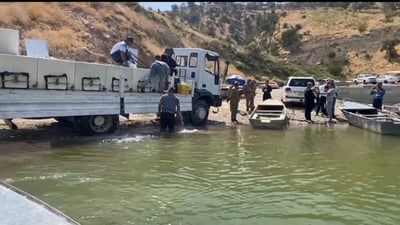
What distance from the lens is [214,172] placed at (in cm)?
977

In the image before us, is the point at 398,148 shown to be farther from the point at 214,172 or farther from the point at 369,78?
the point at 369,78

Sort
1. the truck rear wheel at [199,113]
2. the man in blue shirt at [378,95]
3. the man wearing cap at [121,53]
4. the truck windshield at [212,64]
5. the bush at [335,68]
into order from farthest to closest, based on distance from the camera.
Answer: the bush at [335,68] < the man in blue shirt at [378,95] < the truck windshield at [212,64] < the truck rear wheel at [199,113] < the man wearing cap at [121,53]

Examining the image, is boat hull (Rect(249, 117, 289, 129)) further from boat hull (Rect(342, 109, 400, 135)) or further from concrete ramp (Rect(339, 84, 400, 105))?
concrete ramp (Rect(339, 84, 400, 105))

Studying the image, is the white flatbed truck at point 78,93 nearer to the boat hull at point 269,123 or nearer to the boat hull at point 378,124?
the boat hull at point 269,123

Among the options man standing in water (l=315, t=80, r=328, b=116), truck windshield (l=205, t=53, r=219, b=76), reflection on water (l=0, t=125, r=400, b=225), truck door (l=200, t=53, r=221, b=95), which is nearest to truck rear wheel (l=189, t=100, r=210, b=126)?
truck door (l=200, t=53, r=221, b=95)

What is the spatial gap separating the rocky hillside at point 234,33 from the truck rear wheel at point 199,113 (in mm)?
4403

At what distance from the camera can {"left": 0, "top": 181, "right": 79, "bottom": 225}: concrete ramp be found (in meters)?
4.98

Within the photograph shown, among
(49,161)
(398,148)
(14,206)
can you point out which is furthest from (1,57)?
(398,148)

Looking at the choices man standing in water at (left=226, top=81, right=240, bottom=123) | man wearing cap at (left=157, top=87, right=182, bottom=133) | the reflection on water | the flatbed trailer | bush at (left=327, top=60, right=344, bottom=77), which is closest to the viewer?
the reflection on water

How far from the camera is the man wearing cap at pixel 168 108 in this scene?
1466 cm

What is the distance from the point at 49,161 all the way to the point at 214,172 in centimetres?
352

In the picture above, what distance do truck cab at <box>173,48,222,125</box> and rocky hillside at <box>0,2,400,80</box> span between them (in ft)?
11.8

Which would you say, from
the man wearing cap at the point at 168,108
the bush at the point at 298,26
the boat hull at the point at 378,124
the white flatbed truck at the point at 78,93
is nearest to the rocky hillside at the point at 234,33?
the bush at the point at 298,26

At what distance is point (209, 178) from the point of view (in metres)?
9.21
